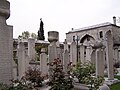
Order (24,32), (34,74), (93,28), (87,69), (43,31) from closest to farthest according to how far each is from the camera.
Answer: (34,74), (87,69), (93,28), (43,31), (24,32)

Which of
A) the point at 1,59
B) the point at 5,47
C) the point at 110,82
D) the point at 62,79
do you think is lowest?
the point at 110,82

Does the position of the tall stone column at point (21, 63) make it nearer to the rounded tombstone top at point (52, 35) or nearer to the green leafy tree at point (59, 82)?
the rounded tombstone top at point (52, 35)

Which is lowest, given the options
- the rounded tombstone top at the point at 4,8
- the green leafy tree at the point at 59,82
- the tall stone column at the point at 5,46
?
the green leafy tree at the point at 59,82

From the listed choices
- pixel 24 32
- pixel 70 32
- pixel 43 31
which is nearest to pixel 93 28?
pixel 70 32

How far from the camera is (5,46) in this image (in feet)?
23.2

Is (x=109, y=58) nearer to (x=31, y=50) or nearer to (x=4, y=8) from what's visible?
(x=4, y=8)

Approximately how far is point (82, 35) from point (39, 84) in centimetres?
4100

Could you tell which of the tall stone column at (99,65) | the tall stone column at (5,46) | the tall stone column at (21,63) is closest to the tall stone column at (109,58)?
the tall stone column at (99,65)

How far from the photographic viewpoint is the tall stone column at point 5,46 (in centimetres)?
685

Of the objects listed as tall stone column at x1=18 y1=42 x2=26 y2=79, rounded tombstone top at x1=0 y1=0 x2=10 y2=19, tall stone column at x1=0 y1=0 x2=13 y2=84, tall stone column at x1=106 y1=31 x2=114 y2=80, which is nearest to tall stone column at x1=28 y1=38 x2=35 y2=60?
tall stone column at x1=18 y1=42 x2=26 y2=79

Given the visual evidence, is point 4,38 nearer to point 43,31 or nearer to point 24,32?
point 43,31

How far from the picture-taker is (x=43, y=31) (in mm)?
52781

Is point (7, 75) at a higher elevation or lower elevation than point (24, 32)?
lower

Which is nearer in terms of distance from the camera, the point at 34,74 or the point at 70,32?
the point at 34,74
